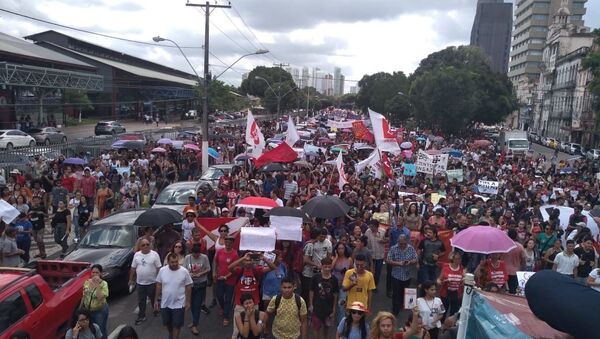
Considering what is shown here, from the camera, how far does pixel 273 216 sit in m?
8.71

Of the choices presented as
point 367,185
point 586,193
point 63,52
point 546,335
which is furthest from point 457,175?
point 63,52

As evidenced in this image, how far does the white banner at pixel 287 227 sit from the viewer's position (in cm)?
848

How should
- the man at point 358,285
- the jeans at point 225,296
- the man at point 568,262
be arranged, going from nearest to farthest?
the man at point 358,285, the jeans at point 225,296, the man at point 568,262

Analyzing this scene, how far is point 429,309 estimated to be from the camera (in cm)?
614

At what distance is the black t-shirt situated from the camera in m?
6.87

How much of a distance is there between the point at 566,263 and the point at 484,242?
2.26 metres

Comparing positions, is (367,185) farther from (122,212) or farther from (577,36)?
(577,36)

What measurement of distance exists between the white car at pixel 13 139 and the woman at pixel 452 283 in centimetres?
2715

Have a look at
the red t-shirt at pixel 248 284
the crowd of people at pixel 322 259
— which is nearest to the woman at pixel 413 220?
the crowd of people at pixel 322 259

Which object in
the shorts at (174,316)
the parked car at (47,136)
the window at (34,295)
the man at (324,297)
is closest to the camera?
the window at (34,295)

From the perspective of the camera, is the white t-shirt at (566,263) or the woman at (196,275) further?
the white t-shirt at (566,263)

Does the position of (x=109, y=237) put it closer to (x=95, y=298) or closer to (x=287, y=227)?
(x=95, y=298)

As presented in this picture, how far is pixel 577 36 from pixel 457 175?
71978 millimetres

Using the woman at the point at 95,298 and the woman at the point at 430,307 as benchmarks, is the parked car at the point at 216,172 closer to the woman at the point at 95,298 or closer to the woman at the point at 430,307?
the woman at the point at 95,298
